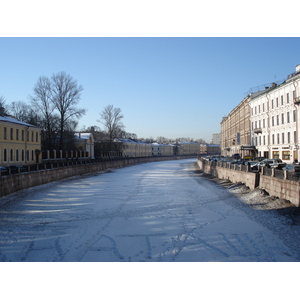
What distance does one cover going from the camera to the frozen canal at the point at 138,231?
413 inches

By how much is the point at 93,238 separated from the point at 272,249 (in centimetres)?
659

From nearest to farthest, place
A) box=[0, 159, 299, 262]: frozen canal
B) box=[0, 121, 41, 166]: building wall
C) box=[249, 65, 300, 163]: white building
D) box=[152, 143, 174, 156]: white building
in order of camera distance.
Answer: box=[0, 159, 299, 262]: frozen canal → box=[249, 65, 300, 163]: white building → box=[0, 121, 41, 166]: building wall → box=[152, 143, 174, 156]: white building

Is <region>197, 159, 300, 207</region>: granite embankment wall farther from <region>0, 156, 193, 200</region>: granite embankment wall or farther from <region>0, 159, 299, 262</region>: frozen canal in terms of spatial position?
<region>0, 156, 193, 200</region>: granite embankment wall

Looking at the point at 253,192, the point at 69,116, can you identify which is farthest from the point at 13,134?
the point at 253,192

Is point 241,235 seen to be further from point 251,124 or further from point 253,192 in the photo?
point 251,124

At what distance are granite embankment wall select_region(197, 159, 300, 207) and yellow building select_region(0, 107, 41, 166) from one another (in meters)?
24.6

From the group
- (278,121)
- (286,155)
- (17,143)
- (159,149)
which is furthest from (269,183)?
(159,149)

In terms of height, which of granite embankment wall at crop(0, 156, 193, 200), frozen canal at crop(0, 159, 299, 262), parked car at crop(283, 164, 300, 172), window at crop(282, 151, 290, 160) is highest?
window at crop(282, 151, 290, 160)

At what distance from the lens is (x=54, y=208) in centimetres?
1912

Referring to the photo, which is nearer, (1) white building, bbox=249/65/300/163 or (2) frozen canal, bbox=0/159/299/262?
(2) frozen canal, bbox=0/159/299/262

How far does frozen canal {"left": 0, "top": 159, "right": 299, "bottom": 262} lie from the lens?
10.5 metres

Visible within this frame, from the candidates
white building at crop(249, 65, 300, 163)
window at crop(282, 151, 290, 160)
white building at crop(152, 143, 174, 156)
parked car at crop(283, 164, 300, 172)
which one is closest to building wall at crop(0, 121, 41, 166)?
parked car at crop(283, 164, 300, 172)

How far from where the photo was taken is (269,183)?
2048 centimetres

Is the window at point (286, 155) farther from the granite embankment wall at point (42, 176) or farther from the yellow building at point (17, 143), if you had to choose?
the yellow building at point (17, 143)
